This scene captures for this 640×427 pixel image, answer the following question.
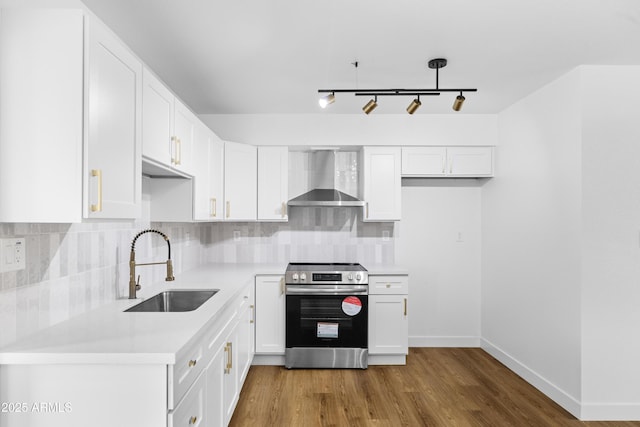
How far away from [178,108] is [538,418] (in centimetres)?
325

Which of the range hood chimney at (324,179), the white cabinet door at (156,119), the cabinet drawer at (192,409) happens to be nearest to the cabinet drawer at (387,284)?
the range hood chimney at (324,179)

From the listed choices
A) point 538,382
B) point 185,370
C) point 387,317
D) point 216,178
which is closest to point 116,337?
point 185,370

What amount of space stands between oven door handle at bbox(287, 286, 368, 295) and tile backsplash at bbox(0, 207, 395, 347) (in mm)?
697

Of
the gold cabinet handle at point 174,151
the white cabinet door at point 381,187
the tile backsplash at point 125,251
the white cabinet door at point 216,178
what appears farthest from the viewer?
the white cabinet door at point 381,187

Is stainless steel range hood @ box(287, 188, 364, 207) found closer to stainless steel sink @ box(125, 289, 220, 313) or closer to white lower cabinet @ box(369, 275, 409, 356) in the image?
white lower cabinet @ box(369, 275, 409, 356)

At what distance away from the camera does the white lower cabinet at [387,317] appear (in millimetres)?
3586

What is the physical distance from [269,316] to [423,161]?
221 centimetres

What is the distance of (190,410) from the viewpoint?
62.9 inches

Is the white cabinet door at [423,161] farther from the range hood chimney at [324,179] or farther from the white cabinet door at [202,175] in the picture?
the white cabinet door at [202,175]

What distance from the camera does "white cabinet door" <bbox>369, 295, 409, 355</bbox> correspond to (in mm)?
3586

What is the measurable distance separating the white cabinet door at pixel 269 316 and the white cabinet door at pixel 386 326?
86 centimetres

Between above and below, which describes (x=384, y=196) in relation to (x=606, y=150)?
below

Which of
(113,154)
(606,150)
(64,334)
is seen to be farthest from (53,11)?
(606,150)

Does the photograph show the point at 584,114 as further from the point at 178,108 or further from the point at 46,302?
the point at 46,302
